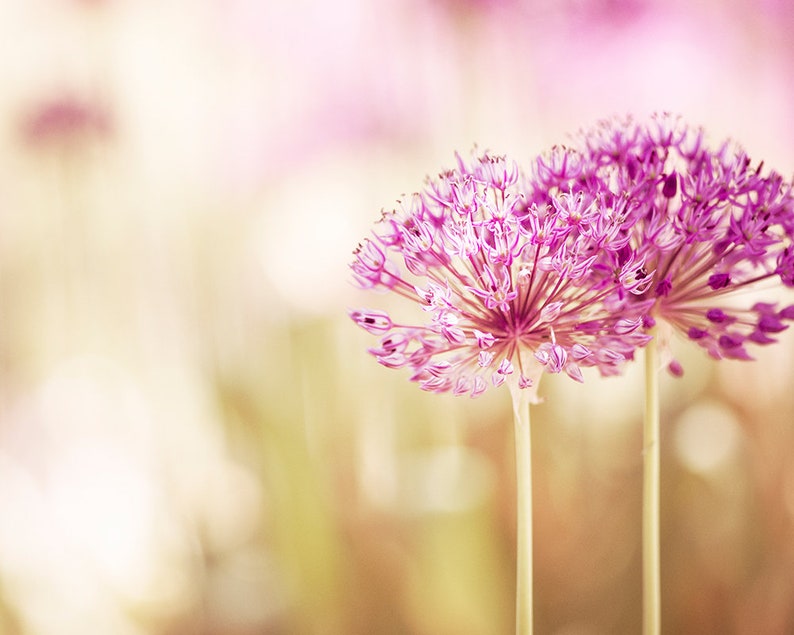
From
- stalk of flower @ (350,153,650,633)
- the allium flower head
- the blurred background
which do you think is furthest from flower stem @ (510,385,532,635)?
the blurred background

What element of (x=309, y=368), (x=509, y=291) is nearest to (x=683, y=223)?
(x=509, y=291)

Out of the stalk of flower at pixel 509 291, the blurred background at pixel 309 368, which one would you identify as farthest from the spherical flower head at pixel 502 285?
the blurred background at pixel 309 368

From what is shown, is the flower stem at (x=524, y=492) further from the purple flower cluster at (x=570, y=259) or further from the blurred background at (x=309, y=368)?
the blurred background at (x=309, y=368)

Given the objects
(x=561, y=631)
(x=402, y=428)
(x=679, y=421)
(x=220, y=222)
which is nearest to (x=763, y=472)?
(x=679, y=421)

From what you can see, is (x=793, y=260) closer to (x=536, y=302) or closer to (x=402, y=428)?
(x=536, y=302)

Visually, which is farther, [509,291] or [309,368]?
[309,368]

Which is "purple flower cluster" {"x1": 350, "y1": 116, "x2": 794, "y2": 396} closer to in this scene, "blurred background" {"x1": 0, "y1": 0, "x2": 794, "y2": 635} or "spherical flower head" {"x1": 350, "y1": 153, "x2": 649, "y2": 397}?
"spherical flower head" {"x1": 350, "y1": 153, "x2": 649, "y2": 397}

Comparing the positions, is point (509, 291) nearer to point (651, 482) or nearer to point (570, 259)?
point (570, 259)
